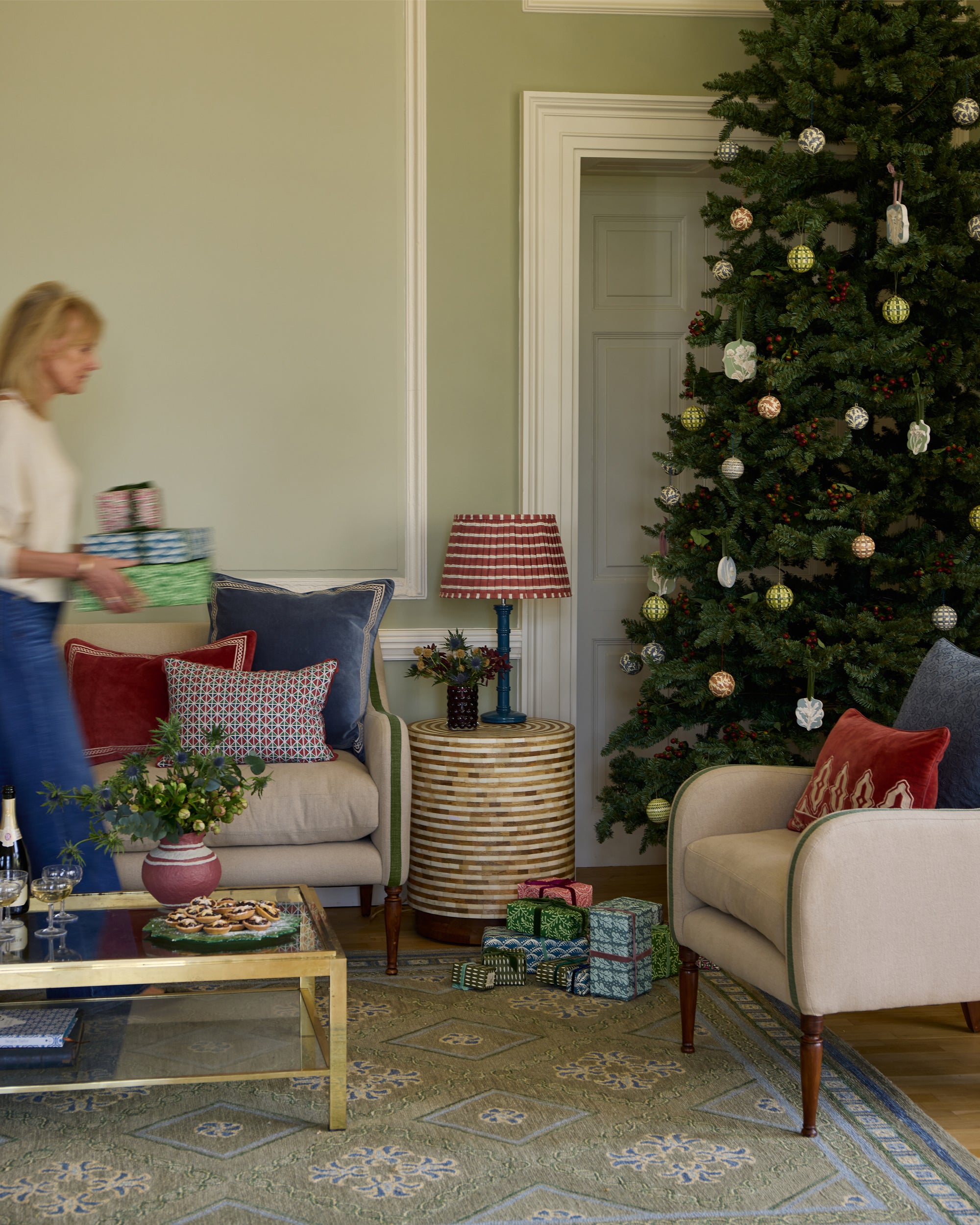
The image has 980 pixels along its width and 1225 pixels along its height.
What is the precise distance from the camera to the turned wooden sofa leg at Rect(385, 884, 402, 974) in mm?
3162

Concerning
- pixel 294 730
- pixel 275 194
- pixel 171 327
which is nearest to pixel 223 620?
pixel 294 730

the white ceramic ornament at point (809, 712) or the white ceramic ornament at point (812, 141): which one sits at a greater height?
the white ceramic ornament at point (812, 141)

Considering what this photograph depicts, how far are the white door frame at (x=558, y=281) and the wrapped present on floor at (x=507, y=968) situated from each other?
1.11 meters

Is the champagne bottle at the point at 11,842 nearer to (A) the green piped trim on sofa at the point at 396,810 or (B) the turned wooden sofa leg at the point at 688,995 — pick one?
(A) the green piped trim on sofa at the point at 396,810

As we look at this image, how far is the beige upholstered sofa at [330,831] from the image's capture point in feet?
9.95

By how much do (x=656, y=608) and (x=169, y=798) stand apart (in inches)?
62.4

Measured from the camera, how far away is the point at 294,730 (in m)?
3.21

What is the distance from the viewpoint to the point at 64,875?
88.5 inches

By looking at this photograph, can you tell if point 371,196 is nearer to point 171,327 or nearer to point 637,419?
point 171,327

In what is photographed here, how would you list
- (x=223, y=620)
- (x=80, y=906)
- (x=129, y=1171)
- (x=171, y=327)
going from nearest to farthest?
(x=129, y=1171) < (x=80, y=906) < (x=223, y=620) < (x=171, y=327)

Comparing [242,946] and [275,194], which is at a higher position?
[275,194]

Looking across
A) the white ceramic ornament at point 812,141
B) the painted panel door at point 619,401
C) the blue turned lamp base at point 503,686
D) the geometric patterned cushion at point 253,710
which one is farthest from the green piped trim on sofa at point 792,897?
the painted panel door at point 619,401

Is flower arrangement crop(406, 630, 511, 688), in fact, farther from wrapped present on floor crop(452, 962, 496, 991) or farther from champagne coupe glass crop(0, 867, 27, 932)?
champagne coupe glass crop(0, 867, 27, 932)

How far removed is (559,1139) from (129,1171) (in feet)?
2.46
